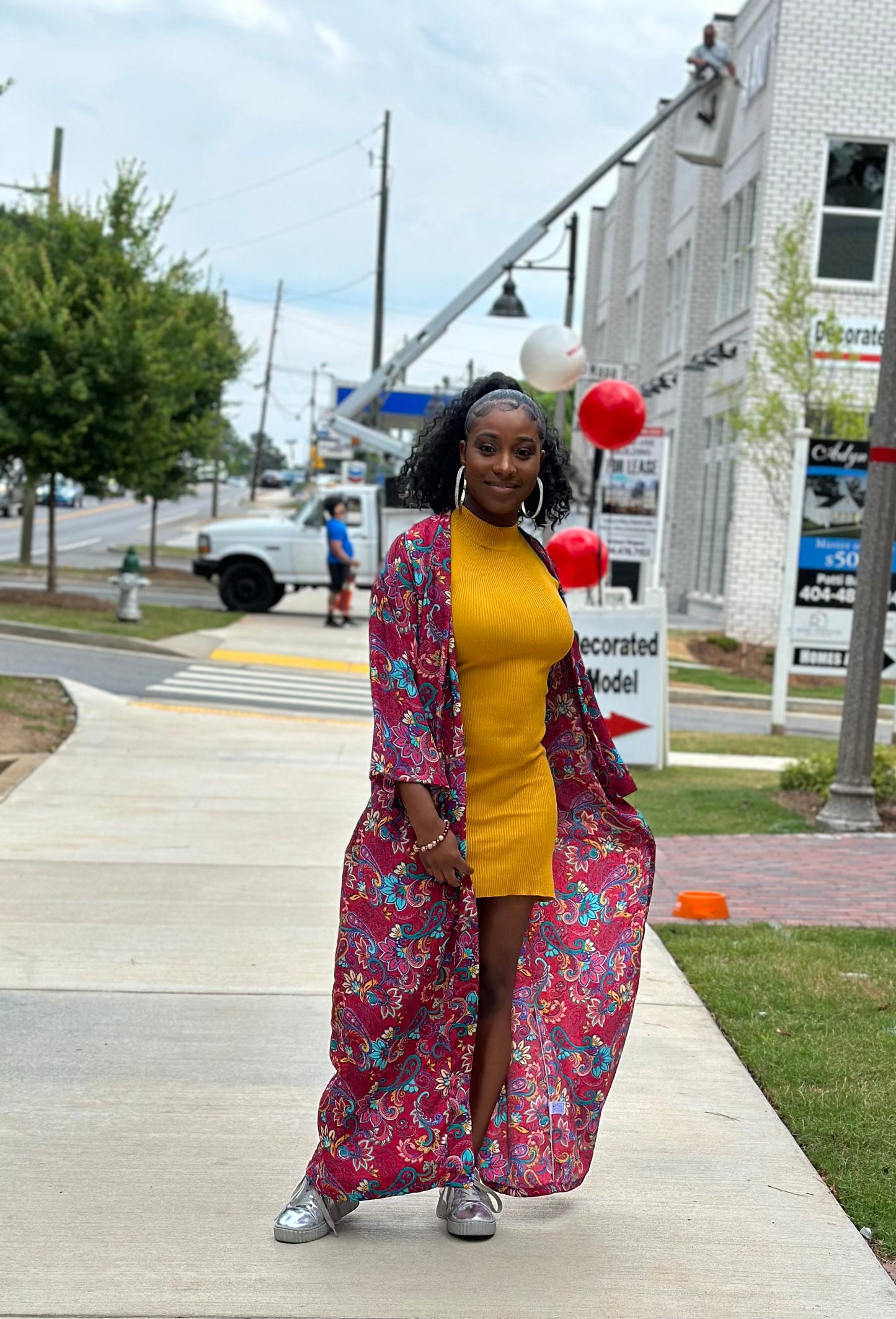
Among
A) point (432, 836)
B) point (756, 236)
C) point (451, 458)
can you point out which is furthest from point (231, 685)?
point (756, 236)

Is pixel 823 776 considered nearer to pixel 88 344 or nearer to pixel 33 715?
pixel 33 715

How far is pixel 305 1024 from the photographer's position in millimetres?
5227

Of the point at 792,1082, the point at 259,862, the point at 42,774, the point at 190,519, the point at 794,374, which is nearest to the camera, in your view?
the point at 792,1082

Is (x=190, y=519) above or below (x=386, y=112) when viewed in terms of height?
below

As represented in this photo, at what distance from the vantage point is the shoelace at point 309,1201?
3.64m

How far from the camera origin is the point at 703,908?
684 centimetres

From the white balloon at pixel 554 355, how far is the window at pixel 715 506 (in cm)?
1283

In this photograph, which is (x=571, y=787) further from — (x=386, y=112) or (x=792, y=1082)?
(x=386, y=112)

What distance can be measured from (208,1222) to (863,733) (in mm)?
6004

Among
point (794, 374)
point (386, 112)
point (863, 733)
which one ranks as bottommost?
point (863, 733)

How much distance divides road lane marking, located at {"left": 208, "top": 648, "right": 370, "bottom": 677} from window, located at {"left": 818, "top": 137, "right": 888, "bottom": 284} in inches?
407

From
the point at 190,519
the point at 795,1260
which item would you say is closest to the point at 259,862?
the point at 795,1260

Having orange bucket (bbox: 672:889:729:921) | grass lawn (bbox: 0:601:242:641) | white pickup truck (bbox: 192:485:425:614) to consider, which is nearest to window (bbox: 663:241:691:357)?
white pickup truck (bbox: 192:485:425:614)

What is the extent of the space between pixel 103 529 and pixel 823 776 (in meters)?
48.3
